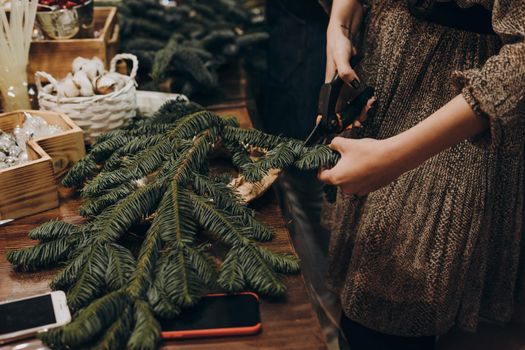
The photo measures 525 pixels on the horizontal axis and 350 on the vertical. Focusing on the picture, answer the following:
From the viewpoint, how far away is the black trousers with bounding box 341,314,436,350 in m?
1.24

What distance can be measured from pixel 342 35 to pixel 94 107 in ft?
2.01

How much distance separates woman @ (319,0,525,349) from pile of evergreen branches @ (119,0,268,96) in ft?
2.02

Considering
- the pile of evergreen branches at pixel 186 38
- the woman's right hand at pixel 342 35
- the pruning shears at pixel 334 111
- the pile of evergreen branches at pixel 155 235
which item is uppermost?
the woman's right hand at pixel 342 35

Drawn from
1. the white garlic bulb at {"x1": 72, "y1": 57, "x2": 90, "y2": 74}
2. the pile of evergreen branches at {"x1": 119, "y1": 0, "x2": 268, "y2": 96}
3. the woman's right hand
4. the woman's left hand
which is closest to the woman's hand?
the woman's left hand

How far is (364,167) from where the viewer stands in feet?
3.21

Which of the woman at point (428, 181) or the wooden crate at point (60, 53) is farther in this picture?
the wooden crate at point (60, 53)

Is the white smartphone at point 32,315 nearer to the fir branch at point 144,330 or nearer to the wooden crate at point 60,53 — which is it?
the fir branch at point 144,330

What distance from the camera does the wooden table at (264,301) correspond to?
0.85 m

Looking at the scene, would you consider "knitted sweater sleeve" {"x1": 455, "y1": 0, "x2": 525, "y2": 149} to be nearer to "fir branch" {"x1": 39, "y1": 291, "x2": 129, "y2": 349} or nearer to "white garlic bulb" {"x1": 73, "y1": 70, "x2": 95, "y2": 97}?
"fir branch" {"x1": 39, "y1": 291, "x2": 129, "y2": 349}

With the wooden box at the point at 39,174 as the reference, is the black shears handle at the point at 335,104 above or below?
above

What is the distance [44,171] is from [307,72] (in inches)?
47.1

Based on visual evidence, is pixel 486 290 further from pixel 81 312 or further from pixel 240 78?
pixel 240 78

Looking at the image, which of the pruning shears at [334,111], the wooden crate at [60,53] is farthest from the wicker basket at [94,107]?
the pruning shears at [334,111]

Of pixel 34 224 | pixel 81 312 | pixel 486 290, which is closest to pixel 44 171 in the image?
pixel 34 224
